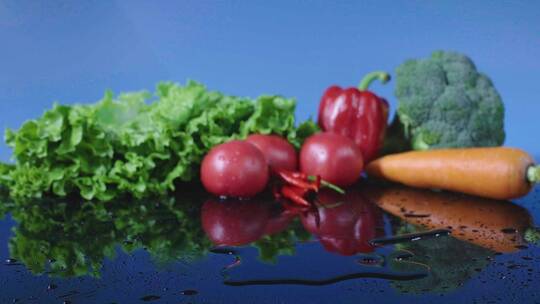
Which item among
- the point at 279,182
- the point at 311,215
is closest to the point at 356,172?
the point at 279,182

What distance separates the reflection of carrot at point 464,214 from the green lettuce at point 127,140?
2.28 feet

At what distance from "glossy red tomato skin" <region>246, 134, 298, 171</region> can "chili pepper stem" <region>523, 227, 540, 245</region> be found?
123 centimetres

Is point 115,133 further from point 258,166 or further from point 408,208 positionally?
Answer: point 408,208

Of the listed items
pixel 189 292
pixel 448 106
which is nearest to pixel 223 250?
pixel 189 292

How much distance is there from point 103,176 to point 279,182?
0.84 m

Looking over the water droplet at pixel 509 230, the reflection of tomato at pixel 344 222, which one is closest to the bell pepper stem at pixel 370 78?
the reflection of tomato at pixel 344 222

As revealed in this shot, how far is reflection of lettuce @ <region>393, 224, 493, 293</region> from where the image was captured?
5.09 feet

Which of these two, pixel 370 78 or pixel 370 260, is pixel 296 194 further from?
pixel 370 78

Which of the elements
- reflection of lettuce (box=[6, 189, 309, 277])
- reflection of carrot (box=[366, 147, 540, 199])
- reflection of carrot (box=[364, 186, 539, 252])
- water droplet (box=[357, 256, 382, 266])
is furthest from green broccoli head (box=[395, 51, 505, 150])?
water droplet (box=[357, 256, 382, 266])

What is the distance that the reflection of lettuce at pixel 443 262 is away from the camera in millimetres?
1553

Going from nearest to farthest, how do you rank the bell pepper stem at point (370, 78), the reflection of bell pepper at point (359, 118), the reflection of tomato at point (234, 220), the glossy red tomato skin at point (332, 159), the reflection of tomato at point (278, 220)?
the reflection of tomato at point (234, 220)
the reflection of tomato at point (278, 220)
the glossy red tomato skin at point (332, 159)
the reflection of bell pepper at point (359, 118)
the bell pepper stem at point (370, 78)

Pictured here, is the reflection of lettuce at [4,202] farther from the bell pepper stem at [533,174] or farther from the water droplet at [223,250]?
the bell pepper stem at [533,174]

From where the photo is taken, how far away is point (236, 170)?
2.77 metres

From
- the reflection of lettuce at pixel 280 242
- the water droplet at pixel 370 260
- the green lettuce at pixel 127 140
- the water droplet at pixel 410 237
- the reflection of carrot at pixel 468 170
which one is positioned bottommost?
the water droplet at pixel 370 260
